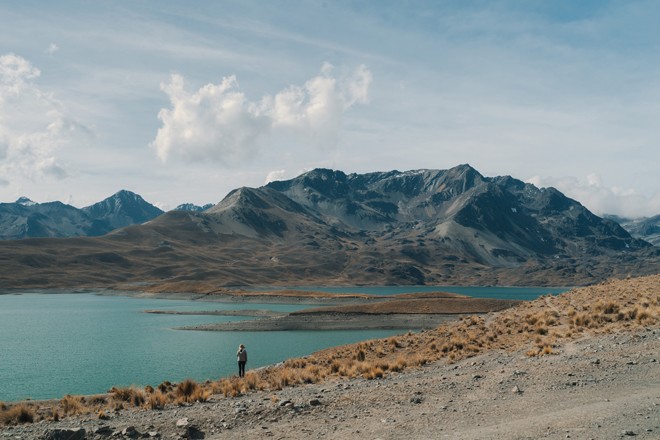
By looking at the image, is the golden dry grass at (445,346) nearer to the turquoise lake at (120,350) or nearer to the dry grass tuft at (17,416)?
the dry grass tuft at (17,416)

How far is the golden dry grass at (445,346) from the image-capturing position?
21.1 m

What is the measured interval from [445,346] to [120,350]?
44.0 m

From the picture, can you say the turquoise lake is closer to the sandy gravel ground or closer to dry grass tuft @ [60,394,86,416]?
dry grass tuft @ [60,394,86,416]

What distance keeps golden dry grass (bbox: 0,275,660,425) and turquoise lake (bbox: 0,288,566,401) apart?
12707 mm

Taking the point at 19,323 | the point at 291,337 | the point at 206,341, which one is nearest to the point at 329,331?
the point at 291,337

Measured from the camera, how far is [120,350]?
59750mm

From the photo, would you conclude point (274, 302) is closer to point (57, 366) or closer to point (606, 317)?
point (57, 366)

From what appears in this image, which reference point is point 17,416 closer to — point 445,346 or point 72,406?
point 72,406

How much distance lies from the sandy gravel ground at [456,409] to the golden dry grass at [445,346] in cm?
143

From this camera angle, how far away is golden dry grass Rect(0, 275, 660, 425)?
69.4 ft

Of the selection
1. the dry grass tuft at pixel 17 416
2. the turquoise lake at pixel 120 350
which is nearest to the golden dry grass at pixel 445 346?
the dry grass tuft at pixel 17 416

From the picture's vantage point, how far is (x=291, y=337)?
72.9 metres

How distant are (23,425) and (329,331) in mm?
63700

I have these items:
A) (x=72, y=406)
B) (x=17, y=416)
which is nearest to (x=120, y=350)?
(x=72, y=406)
